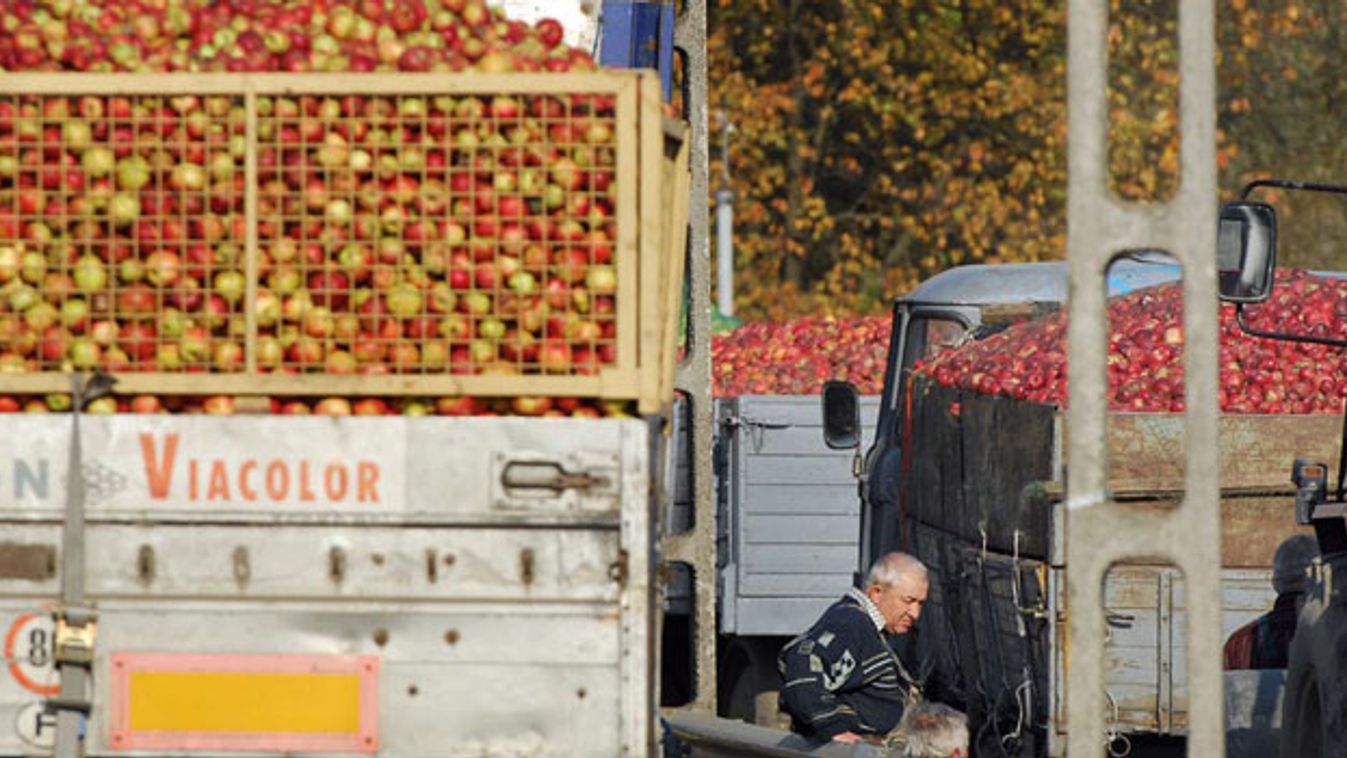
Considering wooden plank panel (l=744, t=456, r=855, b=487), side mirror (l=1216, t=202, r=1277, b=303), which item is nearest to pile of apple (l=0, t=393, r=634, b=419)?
side mirror (l=1216, t=202, r=1277, b=303)

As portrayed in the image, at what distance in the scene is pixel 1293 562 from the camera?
38.2 ft

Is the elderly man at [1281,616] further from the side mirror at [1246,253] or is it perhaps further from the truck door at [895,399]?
the truck door at [895,399]

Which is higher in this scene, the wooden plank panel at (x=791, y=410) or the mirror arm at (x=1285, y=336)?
the mirror arm at (x=1285, y=336)

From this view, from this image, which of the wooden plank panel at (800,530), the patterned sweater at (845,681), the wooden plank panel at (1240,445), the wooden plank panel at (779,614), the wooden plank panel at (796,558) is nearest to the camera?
the patterned sweater at (845,681)

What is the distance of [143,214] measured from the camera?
6.77 m

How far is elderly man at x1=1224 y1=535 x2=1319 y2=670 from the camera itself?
1155 cm

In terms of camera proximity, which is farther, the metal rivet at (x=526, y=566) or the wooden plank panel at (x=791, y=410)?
the wooden plank panel at (x=791, y=410)

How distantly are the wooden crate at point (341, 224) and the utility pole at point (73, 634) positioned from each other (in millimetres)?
372

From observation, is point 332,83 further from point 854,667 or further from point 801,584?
point 801,584

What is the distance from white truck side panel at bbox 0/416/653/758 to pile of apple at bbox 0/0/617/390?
33 centimetres

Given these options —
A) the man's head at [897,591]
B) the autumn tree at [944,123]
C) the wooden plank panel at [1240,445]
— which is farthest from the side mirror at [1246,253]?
the autumn tree at [944,123]

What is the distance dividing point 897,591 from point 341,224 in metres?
5.15

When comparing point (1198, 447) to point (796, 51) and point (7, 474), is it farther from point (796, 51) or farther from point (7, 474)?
point (796, 51)

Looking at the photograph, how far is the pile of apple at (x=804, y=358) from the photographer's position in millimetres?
23016
